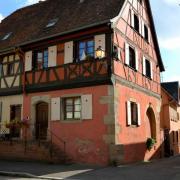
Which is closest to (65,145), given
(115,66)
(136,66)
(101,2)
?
(115,66)

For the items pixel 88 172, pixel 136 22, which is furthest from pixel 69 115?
pixel 136 22

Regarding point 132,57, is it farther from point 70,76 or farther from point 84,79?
point 70,76

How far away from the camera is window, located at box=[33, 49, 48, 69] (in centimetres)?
1888

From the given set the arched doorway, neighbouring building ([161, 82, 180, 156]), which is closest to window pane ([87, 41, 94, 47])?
the arched doorway

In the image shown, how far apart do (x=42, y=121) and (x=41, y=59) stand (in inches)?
132

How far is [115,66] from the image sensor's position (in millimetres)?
16734

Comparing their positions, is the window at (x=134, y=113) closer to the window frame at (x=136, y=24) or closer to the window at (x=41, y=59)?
the window frame at (x=136, y=24)

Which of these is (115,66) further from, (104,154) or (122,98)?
(104,154)

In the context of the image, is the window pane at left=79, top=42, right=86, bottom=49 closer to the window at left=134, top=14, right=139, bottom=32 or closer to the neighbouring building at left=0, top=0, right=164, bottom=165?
the neighbouring building at left=0, top=0, right=164, bottom=165

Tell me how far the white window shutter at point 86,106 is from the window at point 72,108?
1.37 feet

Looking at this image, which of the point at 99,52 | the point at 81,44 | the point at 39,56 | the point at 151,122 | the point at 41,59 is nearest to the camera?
the point at 99,52

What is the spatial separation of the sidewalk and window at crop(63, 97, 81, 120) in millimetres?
2523

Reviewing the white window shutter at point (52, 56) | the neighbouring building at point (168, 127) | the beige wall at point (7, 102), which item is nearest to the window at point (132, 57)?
the white window shutter at point (52, 56)

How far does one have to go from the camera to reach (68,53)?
17.8 meters
